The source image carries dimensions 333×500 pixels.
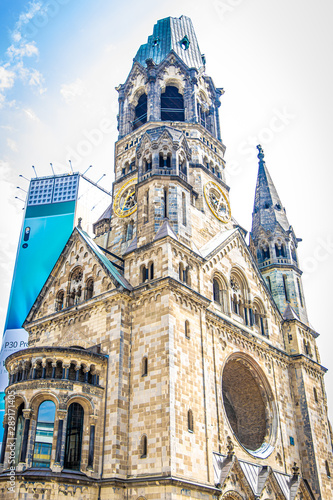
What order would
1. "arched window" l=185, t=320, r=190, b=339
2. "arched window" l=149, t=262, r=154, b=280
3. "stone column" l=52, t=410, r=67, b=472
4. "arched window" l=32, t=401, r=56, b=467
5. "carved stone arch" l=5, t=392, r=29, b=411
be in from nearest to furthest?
"stone column" l=52, t=410, r=67, b=472 < "arched window" l=32, t=401, r=56, b=467 < "carved stone arch" l=5, t=392, r=29, b=411 < "arched window" l=185, t=320, r=190, b=339 < "arched window" l=149, t=262, r=154, b=280

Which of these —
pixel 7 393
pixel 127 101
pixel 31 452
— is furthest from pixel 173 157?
pixel 31 452

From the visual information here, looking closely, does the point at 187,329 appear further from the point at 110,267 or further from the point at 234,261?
the point at 234,261

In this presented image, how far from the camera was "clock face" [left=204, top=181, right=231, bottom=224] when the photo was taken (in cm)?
3573

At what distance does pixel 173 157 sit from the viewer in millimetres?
30734

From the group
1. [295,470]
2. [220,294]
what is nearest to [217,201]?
[220,294]

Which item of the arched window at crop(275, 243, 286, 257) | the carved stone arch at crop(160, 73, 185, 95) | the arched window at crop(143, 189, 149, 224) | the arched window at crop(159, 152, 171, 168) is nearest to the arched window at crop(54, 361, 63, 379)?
the arched window at crop(143, 189, 149, 224)

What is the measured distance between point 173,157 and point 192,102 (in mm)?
10793

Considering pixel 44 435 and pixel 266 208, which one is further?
pixel 266 208

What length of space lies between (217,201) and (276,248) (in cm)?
682

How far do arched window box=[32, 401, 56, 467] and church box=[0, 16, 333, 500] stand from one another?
1.8 inches

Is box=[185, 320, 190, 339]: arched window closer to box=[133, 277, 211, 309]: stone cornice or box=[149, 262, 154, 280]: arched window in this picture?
box=[133, 277, 211, 309]: stone cornice

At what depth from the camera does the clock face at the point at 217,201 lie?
35.7 metres

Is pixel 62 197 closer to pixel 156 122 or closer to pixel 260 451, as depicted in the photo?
pixel 156 122

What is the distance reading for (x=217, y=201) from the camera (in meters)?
36.7
